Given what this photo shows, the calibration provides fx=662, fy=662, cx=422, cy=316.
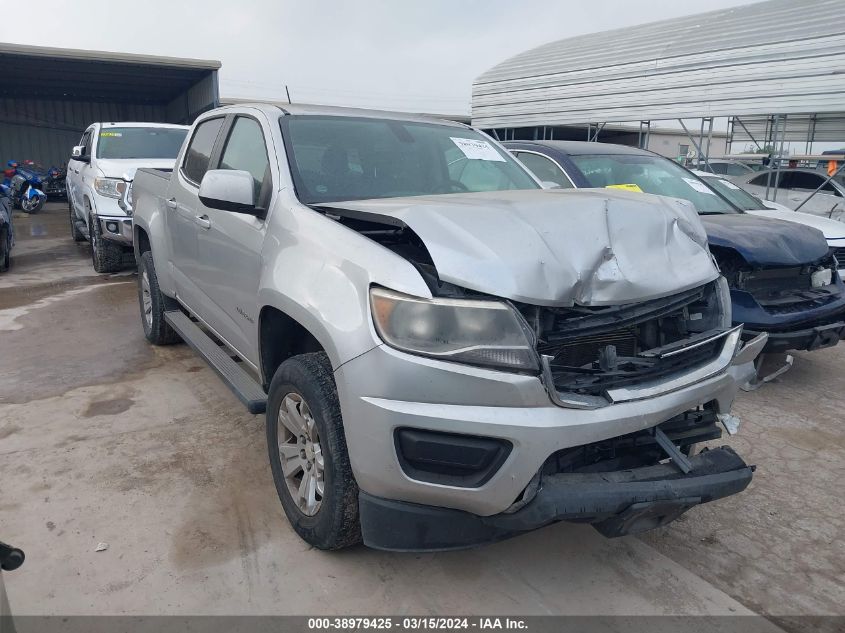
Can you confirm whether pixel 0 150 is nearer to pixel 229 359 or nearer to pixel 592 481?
pixel 229 359

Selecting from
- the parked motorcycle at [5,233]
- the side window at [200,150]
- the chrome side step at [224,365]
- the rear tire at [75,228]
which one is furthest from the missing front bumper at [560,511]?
the rear tire at [75,228]

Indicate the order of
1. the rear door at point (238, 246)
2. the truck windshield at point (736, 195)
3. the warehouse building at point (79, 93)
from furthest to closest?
the warehouse building at point (79, 93) < the truck windshield at point (736, 195) < the rear door at point (238, 246)

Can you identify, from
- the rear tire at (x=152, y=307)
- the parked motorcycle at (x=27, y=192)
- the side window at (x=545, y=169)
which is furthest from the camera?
the parked motorcycle at (x=27, y=192)

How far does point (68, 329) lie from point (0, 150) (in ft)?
68.8

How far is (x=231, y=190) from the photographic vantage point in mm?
2980

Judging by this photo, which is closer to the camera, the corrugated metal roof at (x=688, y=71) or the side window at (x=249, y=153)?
the side window at (x=249, y=153)

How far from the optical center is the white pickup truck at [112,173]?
26.2 ft

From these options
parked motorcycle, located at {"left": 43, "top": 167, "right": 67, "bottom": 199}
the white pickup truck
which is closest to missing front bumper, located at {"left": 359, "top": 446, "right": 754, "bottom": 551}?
the white pickup truck

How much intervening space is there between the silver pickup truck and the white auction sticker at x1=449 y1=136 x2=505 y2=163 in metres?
0.88

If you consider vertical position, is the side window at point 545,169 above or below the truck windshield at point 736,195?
above

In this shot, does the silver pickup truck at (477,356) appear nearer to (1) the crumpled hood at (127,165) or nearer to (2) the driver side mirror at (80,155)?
(1) the crumpled hood at (127,165)

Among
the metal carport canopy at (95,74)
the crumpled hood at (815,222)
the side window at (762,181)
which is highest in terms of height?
the metal carport canopy at (95,74)

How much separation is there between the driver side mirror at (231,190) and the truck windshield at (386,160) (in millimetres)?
222

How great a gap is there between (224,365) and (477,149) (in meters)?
1.90
